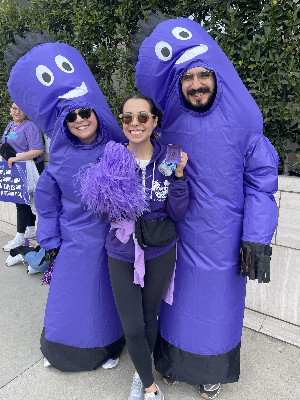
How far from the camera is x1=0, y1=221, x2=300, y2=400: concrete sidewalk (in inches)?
75.9

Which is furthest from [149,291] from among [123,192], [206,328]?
[123,192]

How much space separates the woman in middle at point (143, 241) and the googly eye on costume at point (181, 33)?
1.36 feet

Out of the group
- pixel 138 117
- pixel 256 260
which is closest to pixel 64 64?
pixel 138 117

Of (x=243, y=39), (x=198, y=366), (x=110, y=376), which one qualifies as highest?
(x=243, y=39)

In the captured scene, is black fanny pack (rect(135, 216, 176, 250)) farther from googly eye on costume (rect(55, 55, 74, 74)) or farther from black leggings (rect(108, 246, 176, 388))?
googly eye on costume (rect(55, 55, 74, 74))

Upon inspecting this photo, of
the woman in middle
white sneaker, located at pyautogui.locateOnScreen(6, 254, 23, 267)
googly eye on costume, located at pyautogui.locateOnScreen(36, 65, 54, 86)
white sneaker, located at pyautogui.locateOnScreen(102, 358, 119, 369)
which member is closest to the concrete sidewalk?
white sneaker, located at pyautogui.locateOnScreen(102, 358, 119, 369)

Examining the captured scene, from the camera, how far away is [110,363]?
2.13 m

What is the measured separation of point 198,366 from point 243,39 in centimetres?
237

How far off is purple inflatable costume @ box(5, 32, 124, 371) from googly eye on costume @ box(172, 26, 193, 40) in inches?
23.9

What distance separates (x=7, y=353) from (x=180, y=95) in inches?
85.1

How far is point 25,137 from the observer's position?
137 inches

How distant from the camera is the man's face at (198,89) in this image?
1588 mm

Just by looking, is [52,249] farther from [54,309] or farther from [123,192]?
[123,192]

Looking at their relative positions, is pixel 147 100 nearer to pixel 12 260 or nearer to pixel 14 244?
pixel 12 260
